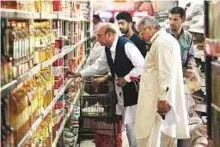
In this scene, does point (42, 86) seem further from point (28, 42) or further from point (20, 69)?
point (20, 69)

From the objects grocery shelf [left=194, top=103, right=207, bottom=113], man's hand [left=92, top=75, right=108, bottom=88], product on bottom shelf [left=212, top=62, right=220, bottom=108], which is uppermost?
product on bottom shelf [left=212, top=62, right=220, bottom=108]

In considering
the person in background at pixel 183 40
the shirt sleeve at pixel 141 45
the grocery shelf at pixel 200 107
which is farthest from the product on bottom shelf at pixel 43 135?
the shirt sleeve at pixel 141 45

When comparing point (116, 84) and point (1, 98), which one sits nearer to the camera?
point (1, 98)

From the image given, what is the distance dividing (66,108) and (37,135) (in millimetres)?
2634

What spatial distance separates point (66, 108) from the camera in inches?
282

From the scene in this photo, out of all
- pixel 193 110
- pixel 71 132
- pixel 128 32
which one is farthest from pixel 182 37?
pixel 71 132

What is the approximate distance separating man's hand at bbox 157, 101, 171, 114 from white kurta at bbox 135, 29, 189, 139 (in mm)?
60

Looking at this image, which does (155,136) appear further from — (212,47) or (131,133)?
(212,47)

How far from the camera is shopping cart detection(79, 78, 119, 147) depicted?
22.9ft

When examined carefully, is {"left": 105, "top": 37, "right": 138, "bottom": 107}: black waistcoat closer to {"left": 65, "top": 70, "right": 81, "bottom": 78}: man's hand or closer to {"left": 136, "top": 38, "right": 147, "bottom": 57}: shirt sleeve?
{"left": 65, "top": 70, "right": 81, "bottom": 78}: man's hand

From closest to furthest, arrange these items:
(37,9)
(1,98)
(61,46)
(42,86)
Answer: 1. (1,98)
2. (37,9)
3. (42,86)
4. (61,46)

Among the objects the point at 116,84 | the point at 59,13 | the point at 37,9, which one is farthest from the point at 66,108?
the point at 37,9

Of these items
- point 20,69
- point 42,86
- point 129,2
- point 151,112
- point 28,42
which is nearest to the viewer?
point 20,69

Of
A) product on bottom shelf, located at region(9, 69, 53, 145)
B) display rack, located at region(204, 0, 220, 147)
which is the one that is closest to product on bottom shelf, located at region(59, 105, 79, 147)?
product on bottom shelf, located at region(9, 69, 53, 145)
